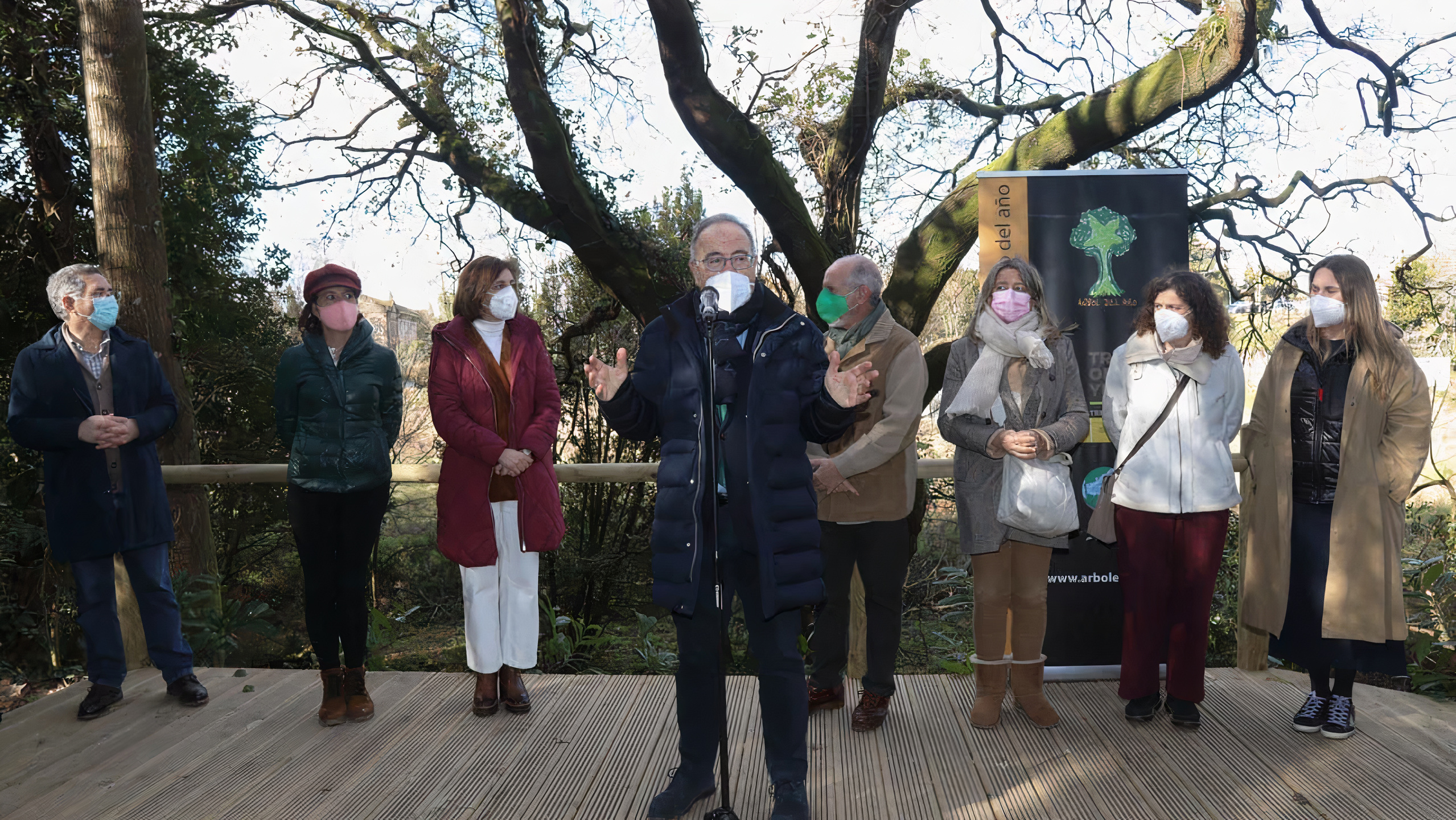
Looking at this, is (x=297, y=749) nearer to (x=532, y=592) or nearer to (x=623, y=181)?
(x=532, y=592)

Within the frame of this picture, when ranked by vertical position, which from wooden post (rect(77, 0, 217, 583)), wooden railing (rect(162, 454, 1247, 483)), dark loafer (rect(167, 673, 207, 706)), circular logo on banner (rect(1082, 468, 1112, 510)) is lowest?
dark loafer (rect(167, 673, 207, 706))

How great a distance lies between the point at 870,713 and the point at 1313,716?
165 centimetres

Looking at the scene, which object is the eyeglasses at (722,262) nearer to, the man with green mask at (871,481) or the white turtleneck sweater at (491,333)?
the man with green mask at (871,481)

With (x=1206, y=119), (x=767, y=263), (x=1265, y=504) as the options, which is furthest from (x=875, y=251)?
(x=1265, y=504)

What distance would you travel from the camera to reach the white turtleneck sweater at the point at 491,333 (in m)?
3.75

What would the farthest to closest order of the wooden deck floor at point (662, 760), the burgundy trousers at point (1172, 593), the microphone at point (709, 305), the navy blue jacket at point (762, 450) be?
the burgundy trousers at point (1172, 593)
the wooden deck floor at point (662, 760)
the navy blue jacket at point (762, 450)
the microphone at point (709, 305)

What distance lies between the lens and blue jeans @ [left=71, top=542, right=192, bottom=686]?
153 inches

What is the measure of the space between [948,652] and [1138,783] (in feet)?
16.1

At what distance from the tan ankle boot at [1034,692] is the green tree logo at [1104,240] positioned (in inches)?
65.3

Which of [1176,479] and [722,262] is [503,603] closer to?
[722,262]

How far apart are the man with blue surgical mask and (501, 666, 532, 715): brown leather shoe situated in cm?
135

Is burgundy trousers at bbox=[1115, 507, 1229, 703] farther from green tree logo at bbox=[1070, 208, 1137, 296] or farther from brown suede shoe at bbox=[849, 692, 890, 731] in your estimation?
green tree logo at bbox=[1070, 208, 1137, 296]

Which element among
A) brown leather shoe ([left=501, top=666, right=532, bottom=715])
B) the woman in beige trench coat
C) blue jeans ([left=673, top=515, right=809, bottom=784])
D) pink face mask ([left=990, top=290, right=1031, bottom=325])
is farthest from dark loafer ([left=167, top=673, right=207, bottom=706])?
the woman in beige trench coat

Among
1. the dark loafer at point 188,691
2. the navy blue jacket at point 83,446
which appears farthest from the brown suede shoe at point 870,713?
the navy blue jacket at point 83,446
